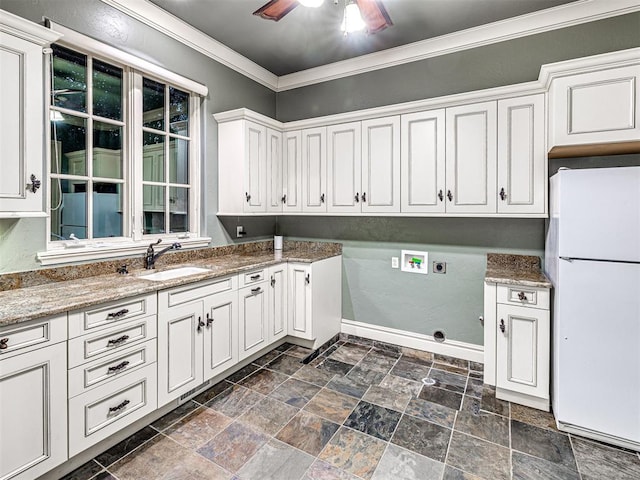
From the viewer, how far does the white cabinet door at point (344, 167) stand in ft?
10.4

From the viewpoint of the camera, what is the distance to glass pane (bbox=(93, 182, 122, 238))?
2418 mm

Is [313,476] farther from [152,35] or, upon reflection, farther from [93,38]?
[152,35]

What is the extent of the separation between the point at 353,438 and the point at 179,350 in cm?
123

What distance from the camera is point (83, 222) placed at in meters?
2.35

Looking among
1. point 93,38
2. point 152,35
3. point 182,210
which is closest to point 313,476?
point 182,210

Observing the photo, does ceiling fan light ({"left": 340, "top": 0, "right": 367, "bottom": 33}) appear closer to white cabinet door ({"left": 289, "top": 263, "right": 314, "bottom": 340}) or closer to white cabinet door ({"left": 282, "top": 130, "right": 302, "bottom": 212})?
white cabinet door ({"left": 282, "top": 130, "right": 302, "bottom": 212})

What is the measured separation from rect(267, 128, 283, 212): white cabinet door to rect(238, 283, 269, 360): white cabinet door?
3.12ft

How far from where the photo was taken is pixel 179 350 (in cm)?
220

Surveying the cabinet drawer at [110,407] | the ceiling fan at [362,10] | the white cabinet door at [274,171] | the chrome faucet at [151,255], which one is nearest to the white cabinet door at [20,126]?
the chrome faucet at [151,255]

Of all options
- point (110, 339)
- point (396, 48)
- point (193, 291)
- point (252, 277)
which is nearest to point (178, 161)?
point (252, 277)

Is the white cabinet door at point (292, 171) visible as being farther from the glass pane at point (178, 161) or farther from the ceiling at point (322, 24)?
the glass pane at point (178, 161)

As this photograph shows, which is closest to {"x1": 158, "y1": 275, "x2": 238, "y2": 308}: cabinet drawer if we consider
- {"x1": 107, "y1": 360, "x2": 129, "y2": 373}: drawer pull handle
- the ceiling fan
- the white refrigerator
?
{"x1": 107, "y1": 360, "x2": 129, "y2": 373}: drawer pull handle

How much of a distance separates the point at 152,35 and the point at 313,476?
320 cm

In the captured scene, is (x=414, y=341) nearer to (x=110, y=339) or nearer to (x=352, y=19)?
(x=110, y=339)
